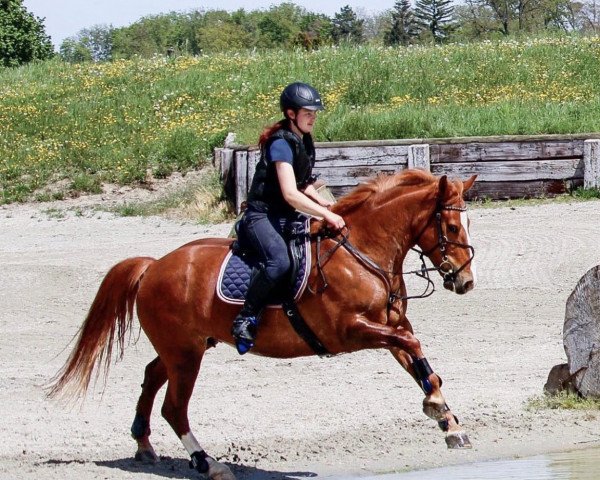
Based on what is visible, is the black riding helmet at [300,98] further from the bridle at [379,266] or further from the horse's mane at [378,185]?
the bridle at [379,266]

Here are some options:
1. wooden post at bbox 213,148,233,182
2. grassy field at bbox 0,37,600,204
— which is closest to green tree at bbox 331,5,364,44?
grassy field at bbox 0,37,600,204

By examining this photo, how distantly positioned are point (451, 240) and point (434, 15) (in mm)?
75191

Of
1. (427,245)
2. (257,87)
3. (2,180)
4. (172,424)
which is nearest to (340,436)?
(172,424)

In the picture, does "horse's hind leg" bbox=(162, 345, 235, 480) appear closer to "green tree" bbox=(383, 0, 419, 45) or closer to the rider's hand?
the rider's hand

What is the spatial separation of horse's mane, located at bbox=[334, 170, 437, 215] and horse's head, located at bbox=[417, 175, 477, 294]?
0.24 meters

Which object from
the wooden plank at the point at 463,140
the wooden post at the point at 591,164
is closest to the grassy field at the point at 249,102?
the wooden plank at the point at 463,140

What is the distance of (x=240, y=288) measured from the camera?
7.76 metres

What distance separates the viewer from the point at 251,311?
759 centimetres

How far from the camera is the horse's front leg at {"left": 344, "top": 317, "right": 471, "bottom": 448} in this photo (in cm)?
718

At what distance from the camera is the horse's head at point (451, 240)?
7367mm

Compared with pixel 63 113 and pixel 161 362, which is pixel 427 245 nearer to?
pixel 161 362

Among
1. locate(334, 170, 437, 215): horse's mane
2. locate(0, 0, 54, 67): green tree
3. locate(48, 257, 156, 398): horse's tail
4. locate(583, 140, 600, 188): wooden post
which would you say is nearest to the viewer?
locate(334, 170, 437, 215): horse's mane

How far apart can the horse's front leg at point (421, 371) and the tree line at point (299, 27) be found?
2694cm

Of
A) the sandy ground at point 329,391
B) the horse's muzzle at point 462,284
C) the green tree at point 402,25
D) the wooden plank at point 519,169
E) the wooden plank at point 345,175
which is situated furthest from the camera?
the green tree at point 402,25
